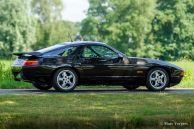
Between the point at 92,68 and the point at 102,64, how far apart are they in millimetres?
309

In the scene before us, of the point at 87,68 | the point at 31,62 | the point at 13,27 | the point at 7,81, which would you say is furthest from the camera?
the point at 13,27

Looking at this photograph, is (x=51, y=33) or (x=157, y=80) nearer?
(x=157, y=80)

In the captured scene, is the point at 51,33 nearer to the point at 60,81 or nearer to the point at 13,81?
the point at 13,81

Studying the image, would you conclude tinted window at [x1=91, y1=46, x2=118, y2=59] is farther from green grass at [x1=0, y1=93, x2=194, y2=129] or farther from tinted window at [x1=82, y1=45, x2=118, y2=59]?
green grass at [x1=0, y1=93, x2=194, y2=129]

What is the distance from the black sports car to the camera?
47.8 ft

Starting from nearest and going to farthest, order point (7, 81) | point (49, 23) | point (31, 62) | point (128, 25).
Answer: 1. point (31, 62)
2. point (7, 81)
3. point (128, 25)
4. point (49, 23)

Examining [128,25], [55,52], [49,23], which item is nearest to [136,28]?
[128,25]

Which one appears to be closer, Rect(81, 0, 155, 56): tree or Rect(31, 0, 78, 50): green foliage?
Rect(81, 0, 155, 56): tree

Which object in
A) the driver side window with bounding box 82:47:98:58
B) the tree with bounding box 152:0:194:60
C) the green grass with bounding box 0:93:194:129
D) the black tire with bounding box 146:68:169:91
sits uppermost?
the tree with bounding box 152:0:194:60

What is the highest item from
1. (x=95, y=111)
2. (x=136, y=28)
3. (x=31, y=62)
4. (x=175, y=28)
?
(x=136, y=28)

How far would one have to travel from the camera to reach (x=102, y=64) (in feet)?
49.5

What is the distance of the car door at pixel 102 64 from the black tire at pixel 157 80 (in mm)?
659

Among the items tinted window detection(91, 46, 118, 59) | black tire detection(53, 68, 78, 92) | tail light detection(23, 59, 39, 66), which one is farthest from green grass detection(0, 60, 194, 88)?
tinted window detection(91, 46, 118, 59)

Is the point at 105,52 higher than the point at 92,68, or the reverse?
the point at 105,52
